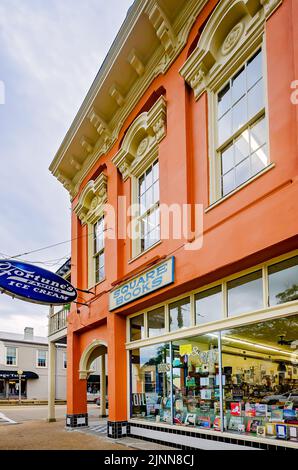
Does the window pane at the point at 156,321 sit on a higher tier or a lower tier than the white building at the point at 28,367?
higher

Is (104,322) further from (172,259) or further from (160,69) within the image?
(160,69)

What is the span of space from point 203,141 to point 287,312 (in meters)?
3.77

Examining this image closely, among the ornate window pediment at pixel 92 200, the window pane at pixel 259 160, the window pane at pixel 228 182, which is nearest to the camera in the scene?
the window pane at pixel 259 160

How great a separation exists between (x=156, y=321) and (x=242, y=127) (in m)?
4.92

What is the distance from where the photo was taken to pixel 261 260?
23.6 ft

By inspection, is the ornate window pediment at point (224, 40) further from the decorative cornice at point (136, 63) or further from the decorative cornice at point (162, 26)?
the decorative cornice at point (136, 63)

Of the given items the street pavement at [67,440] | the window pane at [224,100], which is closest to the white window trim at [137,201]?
the window pane at [224,100]

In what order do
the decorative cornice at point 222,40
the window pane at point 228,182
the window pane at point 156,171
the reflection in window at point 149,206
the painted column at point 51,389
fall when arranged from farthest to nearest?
the painted column at point 51,389 → the window pane at point 156,171 → the reflection in window at point 149,206 → the window pane at point 228,182 → the decorative cornice at point 222,40

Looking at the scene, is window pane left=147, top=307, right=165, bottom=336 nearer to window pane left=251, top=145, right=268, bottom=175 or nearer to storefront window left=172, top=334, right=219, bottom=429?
storefront window left=172, top=334, right=219, bottom=429

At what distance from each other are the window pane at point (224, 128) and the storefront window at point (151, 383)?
456 centimetres

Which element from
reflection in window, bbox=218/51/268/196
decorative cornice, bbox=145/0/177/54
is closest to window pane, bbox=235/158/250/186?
reflection in window, bbox=218/51/268/196

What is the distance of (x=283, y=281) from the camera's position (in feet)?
22.6

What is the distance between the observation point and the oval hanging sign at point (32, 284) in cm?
1032
